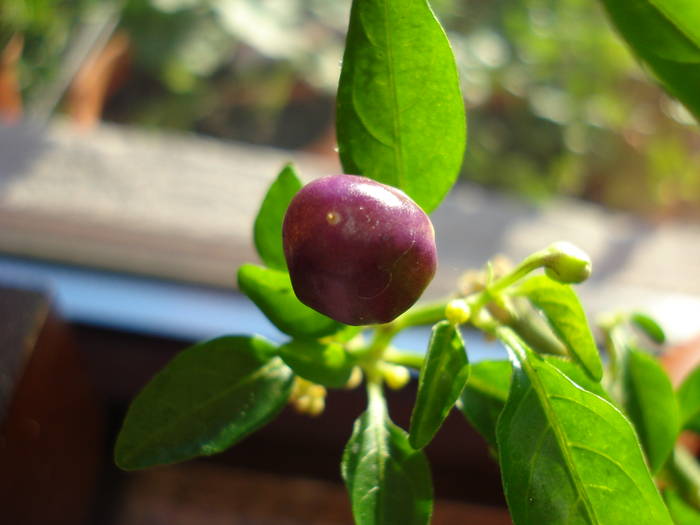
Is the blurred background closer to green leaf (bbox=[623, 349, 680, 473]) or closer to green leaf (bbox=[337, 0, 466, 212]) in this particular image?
green leaf (bbox=[623, 349, 680, 473])

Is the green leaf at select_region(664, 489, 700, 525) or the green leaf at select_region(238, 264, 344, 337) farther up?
the green leaf at select_region(238, 264, 344, 337)

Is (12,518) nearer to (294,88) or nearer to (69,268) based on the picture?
(69,268)

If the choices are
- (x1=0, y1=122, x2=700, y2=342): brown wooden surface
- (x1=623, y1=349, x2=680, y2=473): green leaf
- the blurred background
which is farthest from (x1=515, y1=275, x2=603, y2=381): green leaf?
(x1=0, y1=122, x2=700, y2=342): brown wooden surface

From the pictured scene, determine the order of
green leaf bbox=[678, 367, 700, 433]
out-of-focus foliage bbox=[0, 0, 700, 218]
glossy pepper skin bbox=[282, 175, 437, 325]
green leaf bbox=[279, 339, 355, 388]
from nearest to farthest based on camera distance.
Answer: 1. glossy pepper skin bbox=[282, 175, 437, 325]
2. green leaf bbox=[279, 339, 355, 388]
3. green leaf bbox=[678, 367, 700, 433]
4. out-of-focus foliage bbox=[0, 0, 700, 218]

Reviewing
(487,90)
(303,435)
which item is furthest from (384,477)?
(487,90)

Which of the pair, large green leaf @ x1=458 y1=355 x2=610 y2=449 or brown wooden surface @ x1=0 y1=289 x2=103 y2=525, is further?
brown wooden surface @ x1=0 y1=289 x2=103 y2=525

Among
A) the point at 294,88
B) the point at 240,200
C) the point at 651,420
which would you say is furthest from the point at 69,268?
the point at 651,420

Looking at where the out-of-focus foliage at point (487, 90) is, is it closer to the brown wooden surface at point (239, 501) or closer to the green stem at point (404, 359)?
the brown wooden surface at point (239, 501)
